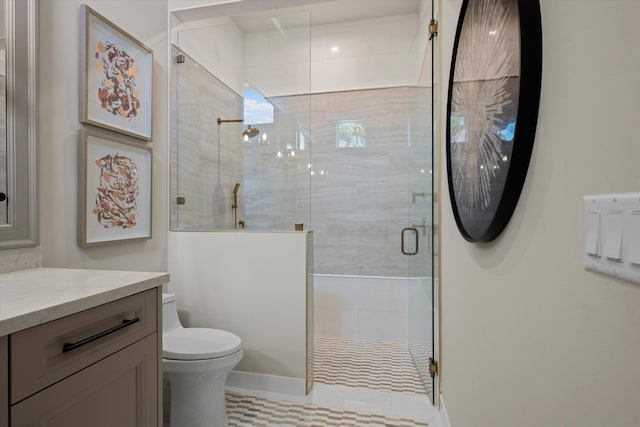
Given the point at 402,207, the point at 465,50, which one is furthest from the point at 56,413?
the point at 402,207

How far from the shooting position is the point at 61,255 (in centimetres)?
153

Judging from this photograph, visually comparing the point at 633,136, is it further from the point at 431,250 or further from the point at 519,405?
the point at 431,250

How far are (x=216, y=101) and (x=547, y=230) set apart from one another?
7.24 feet

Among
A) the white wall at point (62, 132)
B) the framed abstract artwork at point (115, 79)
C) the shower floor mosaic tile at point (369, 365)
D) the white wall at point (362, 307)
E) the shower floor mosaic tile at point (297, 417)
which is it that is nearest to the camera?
the white wall at point (62, 132)

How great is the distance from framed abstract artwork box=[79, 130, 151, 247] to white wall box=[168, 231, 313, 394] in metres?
0.37

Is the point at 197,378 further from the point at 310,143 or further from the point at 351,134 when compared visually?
the point at 351,134

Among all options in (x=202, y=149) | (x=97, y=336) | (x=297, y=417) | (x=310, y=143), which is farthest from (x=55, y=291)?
(x=310, y=143)

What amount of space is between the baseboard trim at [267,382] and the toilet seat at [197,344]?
16.5 inches

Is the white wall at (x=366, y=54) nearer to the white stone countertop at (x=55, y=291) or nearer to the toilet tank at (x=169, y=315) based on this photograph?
the toilet tank at (x=169, y=315)

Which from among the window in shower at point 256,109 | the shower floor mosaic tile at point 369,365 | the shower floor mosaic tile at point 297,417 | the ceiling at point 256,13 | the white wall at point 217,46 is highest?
the ceiling at point 256,13

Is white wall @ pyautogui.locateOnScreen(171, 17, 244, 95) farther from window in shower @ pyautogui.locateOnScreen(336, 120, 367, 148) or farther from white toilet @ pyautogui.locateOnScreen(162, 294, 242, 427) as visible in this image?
white toilet @ pyautogui.locateOnScreen(162, 294, 242, 427)

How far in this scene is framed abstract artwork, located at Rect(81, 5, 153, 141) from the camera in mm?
1634

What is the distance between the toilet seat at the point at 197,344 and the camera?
165cm

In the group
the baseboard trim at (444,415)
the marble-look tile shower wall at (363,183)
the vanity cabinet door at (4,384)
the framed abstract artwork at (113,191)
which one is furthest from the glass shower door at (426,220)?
the vanity cabinet door at (4,384)
